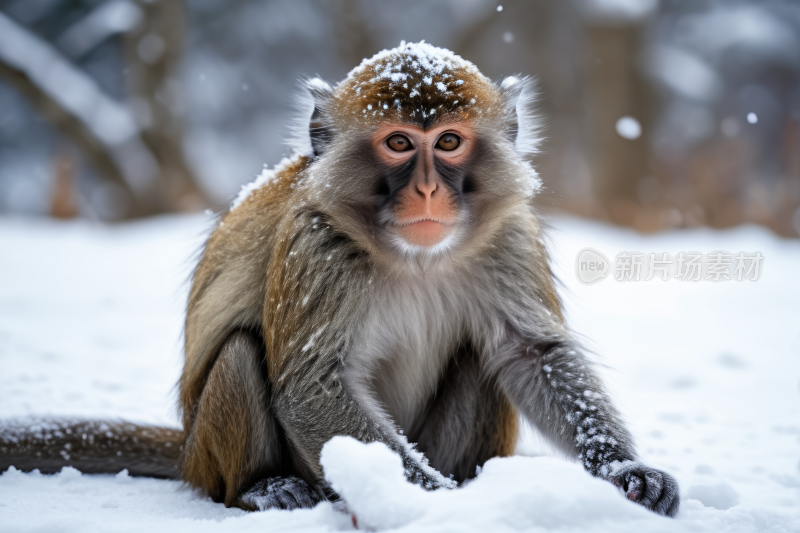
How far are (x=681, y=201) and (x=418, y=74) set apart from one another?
824 cm

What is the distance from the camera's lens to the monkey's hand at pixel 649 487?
6.86 ft

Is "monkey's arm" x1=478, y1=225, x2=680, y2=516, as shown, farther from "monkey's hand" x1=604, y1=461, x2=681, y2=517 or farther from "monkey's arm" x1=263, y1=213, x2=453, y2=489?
"monkey's arm" x1=263, y1=213, x2=453, y2=489

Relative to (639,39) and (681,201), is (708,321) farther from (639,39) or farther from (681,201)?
(639,39)

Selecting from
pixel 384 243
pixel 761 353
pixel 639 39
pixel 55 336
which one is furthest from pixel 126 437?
pixel 639 39

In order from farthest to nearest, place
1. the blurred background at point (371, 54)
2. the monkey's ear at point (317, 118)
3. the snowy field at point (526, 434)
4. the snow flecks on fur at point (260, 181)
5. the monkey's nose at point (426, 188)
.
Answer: the blurred background at point (371, 54)
the snow flecks on fur at point (260, 181)
the monkey's ear at point (317, 118)
the monkey's nose at point (426, 188)
the snowy field at point (526, 434)

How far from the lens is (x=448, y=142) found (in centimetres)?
235

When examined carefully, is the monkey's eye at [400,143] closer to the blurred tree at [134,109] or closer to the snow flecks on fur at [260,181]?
the snow flecks on fur at [260,181]

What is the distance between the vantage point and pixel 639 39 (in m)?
11.3

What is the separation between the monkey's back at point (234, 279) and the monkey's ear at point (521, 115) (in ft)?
2.24

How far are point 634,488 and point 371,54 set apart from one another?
9.25 meters

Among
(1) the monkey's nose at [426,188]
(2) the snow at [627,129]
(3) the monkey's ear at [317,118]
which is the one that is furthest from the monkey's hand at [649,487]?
(2) the snow at [627,129]

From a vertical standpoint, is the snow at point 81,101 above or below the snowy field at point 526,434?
above

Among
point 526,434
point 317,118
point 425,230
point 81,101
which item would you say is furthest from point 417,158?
point 81,101

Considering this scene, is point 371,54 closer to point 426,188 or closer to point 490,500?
point 426,188
